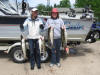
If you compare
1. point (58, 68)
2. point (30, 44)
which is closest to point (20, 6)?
point (30, 44)

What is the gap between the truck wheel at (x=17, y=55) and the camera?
23.9 feet

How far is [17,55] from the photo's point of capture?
24.2 feet

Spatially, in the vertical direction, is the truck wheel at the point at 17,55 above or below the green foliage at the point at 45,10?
below

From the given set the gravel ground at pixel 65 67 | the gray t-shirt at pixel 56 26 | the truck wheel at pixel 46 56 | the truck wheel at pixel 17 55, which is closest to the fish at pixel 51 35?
the gray t-shirt at pixel 56 26

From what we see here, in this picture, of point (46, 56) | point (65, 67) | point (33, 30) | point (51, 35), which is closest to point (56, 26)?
point (51, 35)

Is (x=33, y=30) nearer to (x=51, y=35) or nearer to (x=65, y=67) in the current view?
(x=51, y=35)

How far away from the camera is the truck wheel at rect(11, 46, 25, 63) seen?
23.9 feet

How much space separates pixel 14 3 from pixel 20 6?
0.29 m

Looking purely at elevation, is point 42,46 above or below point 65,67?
above

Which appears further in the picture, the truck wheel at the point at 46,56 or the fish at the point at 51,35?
the truck wheel at the point at 46,56

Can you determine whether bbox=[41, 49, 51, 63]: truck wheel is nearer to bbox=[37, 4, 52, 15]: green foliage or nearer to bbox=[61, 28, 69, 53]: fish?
bbox=[61, 28, 69, 53]: fish

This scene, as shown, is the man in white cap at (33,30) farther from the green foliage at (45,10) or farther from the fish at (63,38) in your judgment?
the green foliage at (45,10)

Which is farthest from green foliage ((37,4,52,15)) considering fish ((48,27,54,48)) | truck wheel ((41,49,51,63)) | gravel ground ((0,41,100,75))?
gravel ground ((0,41,100,75))

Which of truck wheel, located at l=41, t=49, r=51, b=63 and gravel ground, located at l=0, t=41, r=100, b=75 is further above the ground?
truck wheel, located at l=41, t=49, r=51, b=63
